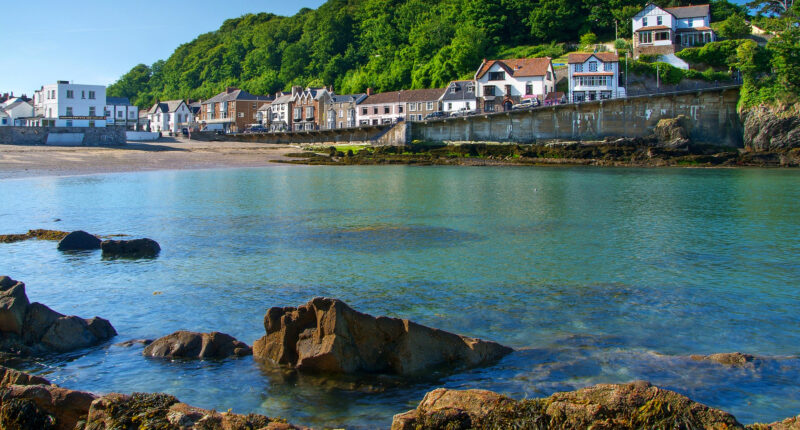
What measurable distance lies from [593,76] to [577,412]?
73225 mm

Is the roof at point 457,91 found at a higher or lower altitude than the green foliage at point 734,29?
lower

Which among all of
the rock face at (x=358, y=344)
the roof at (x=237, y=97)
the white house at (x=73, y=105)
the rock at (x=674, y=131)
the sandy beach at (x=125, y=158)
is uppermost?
the roof at (x=237, y=97)

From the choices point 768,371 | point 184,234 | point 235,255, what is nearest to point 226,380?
point 768,371

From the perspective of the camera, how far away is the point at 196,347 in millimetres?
11484

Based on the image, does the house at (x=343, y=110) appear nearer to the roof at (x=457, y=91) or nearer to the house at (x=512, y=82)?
the roof at (x=457, y=91)

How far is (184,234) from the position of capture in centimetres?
2530

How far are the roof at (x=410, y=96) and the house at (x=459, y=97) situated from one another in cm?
182

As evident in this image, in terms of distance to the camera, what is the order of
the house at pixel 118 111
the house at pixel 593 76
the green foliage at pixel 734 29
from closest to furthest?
the house at pixel 593 76
the green foliage at pixel 734 29
the house at pixel 118 111

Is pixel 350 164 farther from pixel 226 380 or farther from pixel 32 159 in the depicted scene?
pixel 226 380

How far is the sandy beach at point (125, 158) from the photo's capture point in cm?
5381

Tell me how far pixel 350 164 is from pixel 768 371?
58912 mm

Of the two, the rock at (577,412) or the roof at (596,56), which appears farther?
the roof at (596,56)

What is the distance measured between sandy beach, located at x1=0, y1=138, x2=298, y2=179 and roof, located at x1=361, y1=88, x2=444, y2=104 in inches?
753

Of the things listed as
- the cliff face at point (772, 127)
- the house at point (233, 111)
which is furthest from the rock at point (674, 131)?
the house at point (233, 111)
